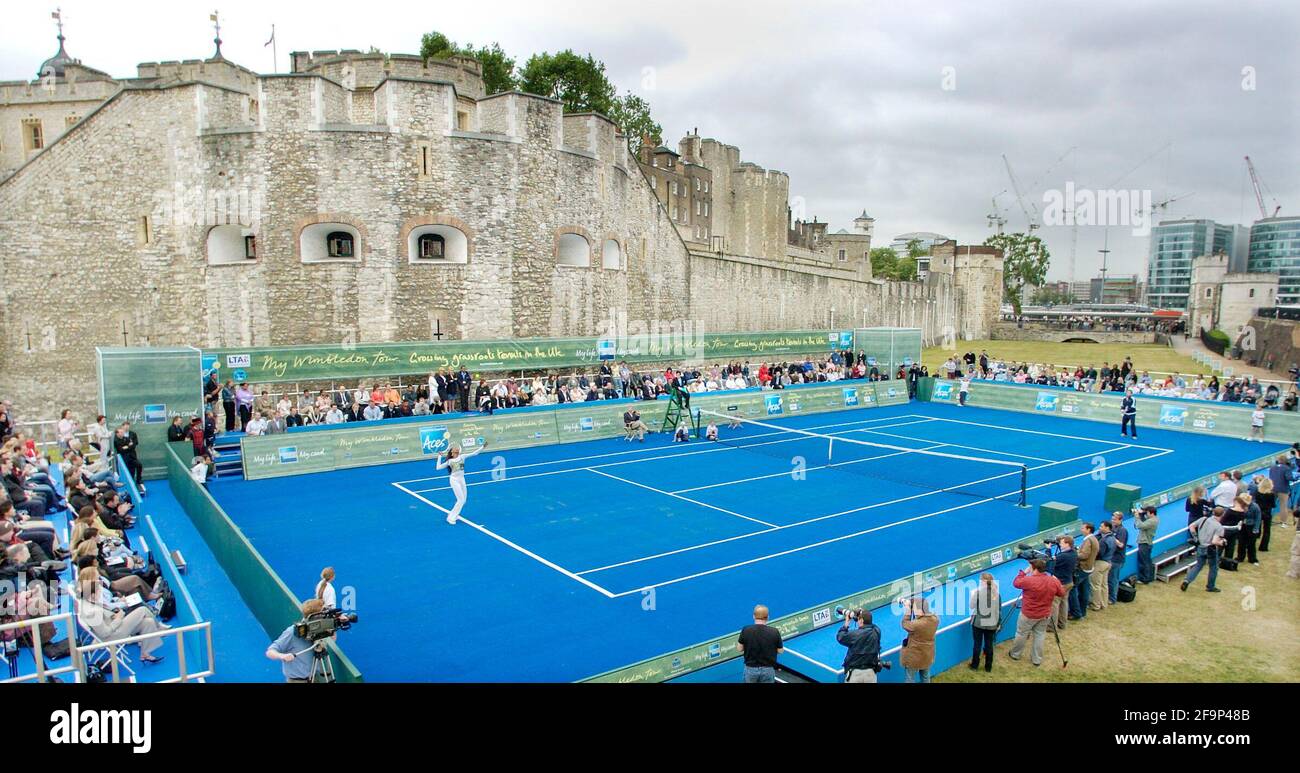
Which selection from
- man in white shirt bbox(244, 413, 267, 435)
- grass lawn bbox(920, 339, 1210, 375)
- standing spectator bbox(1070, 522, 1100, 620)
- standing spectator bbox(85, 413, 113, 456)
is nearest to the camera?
standing spectator bbox(1070, 522, 1100, 620)

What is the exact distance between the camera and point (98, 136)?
29.5 metres

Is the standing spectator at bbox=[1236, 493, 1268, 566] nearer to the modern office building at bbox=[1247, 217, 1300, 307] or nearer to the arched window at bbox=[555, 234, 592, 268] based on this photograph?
the arched window at bbox=[555, 234, 592, 268]

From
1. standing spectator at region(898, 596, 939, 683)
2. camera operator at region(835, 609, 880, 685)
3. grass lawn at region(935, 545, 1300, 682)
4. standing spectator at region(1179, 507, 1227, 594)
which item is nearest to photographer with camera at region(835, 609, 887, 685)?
camera operator at region(835, 609, 880, 685)

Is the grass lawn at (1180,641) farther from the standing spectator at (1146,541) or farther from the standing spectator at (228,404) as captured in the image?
the standing spectator at (228,404)

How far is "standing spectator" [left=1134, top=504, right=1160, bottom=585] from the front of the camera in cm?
1374

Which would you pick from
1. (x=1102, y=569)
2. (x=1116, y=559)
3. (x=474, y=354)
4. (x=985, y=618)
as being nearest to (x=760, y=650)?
(x=985, y=618)

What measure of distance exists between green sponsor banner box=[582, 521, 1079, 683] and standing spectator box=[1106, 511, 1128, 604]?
1430 mm

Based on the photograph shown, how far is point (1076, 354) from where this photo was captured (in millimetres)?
60781

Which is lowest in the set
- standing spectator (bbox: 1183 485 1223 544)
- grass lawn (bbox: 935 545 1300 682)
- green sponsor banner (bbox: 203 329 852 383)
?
grass lawn (bbox: 935 545 1300 682)

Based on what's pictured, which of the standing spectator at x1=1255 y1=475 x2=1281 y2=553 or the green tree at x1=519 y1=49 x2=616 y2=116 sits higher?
the green tree at x1=519 y1=49 x2=616 y2=116

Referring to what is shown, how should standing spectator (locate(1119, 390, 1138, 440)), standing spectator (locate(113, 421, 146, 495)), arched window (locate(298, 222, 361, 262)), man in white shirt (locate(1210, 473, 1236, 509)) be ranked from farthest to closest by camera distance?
arched window (locate(298, 222, 361, 262))
standing spectator (locate(1119, 390, 1138, 440))
standing spectator (locate(113, 421, 146, 495))
man in white shirt (locate(1210, 473, 1236, 509))

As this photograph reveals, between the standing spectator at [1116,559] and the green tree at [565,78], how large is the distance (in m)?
50.4
